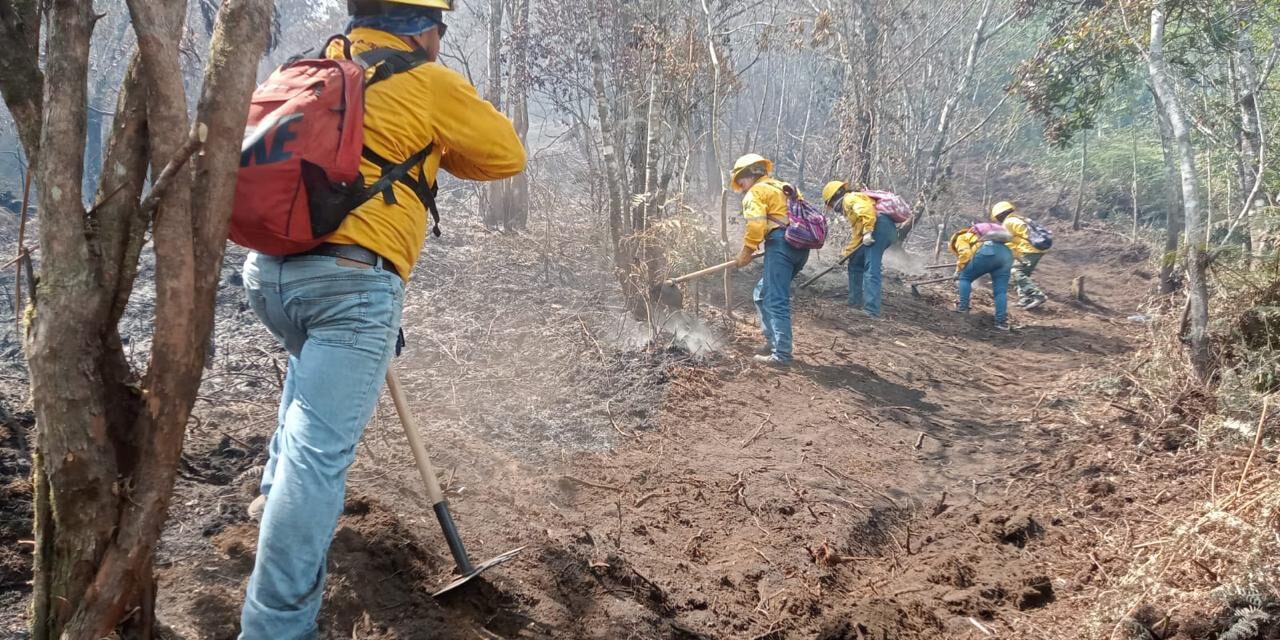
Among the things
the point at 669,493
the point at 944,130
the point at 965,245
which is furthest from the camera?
the point at 944,130

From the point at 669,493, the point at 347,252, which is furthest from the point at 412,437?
the point at 669,493

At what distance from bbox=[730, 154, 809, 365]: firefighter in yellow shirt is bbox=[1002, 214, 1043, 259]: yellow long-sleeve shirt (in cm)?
524

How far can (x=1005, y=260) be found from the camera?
984 cm

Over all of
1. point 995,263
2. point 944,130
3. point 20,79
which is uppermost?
point 944,130

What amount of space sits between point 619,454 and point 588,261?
5032 millimetres

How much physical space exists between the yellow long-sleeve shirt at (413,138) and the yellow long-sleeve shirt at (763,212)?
15.3 feet

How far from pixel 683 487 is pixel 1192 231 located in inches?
147

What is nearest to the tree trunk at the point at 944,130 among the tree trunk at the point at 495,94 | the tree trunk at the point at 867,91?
the tree trunk at the point at 867,91

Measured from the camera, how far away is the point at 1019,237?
11.1 metres

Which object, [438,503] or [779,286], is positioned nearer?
[438,503]

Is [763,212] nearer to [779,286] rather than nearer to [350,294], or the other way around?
[779,286]

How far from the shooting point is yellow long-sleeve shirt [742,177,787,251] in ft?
22.9

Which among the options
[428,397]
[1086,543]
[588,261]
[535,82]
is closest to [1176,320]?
[1086,543]

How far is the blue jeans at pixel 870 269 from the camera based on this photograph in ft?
30.7
